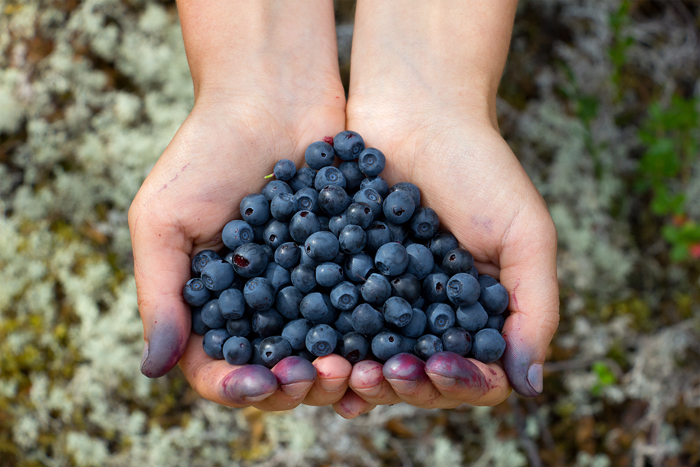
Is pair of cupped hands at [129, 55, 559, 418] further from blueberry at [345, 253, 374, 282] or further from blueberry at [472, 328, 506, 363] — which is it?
blueberry at [345, 253, 374, 282]

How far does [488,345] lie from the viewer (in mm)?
1877

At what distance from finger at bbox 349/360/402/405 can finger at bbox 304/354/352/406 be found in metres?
0.03

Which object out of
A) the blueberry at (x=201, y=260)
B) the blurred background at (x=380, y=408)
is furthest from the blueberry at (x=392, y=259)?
the blurred background at (x=380, y=408)

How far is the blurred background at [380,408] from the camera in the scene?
9.38ft

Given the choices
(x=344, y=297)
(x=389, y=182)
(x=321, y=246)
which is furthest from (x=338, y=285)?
(x=389, y=182)

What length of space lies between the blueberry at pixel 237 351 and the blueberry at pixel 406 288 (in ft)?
1.88

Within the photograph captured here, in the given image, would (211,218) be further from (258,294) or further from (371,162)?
(371,162)

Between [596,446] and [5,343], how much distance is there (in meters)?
3.43

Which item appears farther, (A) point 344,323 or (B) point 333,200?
(B) point 333,200

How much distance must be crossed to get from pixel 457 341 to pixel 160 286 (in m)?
1.13

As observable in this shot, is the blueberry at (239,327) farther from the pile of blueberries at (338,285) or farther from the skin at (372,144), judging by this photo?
the skin at (372,144)

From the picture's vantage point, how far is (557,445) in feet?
9.66

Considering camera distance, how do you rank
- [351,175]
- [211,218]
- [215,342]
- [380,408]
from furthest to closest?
[380,408] → [351,175] → [211,218] → [215,342]

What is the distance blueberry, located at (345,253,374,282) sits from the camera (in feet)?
6.57
